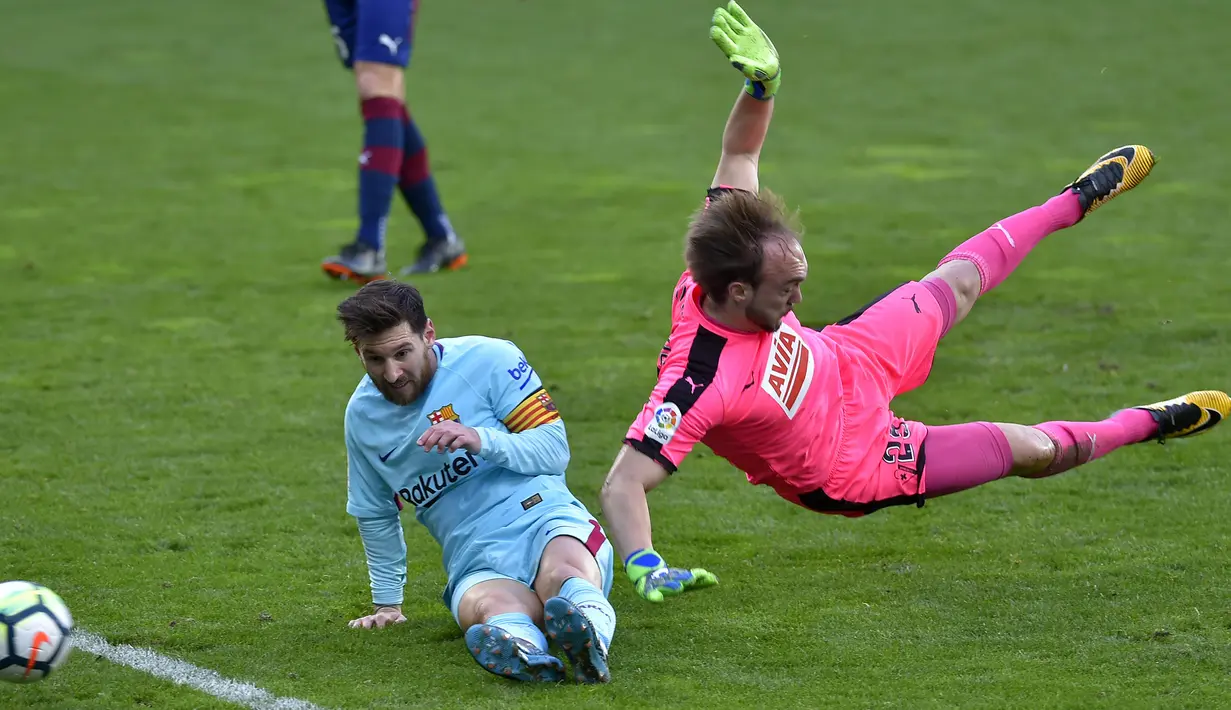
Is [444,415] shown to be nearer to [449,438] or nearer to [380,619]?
[449,438]

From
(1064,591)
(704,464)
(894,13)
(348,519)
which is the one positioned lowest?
(348,519)

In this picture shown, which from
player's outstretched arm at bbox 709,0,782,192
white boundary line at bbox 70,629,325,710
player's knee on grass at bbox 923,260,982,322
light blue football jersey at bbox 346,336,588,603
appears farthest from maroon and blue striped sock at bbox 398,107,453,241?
white boundary line at bbox 70,629,325,710

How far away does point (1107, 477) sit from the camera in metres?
5.44

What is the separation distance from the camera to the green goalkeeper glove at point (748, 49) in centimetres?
471

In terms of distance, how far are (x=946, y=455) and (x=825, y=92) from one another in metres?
9.02

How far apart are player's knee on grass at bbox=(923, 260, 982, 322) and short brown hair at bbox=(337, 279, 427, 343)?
1746 millimetres

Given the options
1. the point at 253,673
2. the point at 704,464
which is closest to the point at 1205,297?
the point at 704,464

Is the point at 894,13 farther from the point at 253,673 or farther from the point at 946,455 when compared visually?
the point at 253,673

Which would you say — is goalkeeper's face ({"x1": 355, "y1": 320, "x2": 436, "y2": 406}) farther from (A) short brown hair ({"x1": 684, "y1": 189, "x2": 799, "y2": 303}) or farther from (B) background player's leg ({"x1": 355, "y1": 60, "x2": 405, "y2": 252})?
(B) background player's leg ({"x1": 355, "y1": 60, "x2": 405, "y2": 252})

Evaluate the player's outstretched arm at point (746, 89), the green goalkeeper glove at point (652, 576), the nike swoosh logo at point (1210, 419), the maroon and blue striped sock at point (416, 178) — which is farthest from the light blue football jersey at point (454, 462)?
the maroon and blue striped sock at point (416, 178)

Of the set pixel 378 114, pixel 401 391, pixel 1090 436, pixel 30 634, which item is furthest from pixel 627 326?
pixel 30 634

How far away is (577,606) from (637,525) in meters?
0.26

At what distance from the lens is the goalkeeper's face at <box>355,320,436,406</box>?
395 cm

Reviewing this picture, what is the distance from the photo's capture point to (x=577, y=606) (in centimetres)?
373
